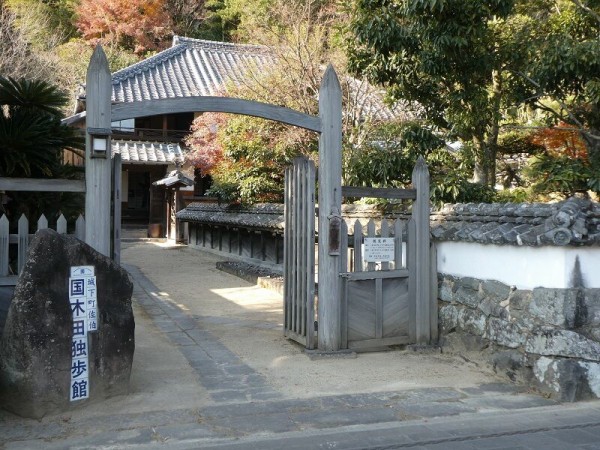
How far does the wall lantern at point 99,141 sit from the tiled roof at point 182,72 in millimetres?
20672

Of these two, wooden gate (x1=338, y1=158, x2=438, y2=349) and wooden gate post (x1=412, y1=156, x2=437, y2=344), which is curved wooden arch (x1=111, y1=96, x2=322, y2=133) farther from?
wooden gate post (x1=412, y1=156, x2=437, y2=344)

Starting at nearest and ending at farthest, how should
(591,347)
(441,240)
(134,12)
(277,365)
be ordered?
(591,347), (277,365), (441,240), (134,12)

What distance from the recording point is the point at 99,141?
21.2ft

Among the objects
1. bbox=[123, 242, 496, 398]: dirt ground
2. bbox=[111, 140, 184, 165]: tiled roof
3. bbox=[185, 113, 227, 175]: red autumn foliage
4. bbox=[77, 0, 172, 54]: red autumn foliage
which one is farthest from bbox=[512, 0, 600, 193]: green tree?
bbox=[77, 0, 172, 54]: red autumn foliage

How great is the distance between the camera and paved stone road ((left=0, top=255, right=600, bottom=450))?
500cm

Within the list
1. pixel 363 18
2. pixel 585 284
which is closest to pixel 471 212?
Result: pixel 585 284

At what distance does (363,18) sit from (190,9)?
30.2 metres

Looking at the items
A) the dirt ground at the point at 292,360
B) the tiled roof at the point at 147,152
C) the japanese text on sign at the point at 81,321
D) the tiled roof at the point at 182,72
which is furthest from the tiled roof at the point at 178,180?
the japanese text on sign at the point at 81,321

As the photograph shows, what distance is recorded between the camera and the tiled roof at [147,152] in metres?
27.6

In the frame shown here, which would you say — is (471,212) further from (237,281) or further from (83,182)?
(237,281)

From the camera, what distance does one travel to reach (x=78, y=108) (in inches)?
1185

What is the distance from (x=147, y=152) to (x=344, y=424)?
80.2 feet

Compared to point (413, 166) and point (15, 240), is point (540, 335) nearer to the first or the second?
point (413, 166)

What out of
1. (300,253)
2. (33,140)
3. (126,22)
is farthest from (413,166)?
(126,22)
